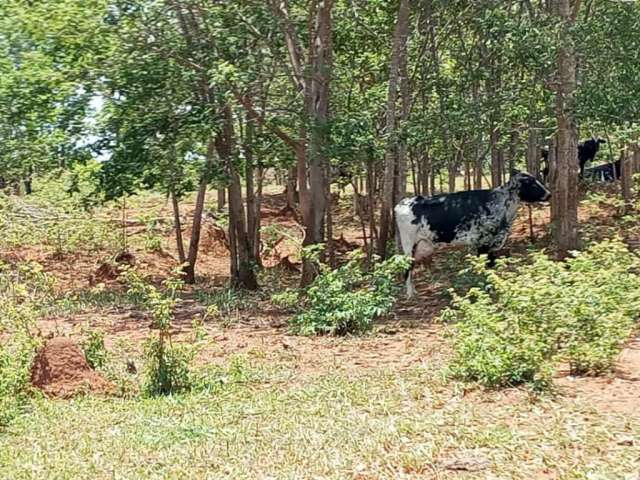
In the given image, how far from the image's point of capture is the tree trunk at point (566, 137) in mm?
9352

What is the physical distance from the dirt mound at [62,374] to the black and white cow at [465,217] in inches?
209

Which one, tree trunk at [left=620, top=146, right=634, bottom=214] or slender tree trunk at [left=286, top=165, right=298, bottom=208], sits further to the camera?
slender tree trunk at [left=286, top=165, right=298, bottom=208]

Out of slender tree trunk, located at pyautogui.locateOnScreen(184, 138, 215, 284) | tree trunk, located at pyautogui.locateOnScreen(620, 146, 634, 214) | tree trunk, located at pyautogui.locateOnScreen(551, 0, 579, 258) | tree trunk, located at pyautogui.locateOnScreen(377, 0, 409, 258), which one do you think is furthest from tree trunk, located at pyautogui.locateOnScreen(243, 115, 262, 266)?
tree trunk, located at pyautogui.locateOnScreen(620, 146, 634, 214)

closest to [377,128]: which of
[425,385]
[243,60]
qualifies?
[243,60]

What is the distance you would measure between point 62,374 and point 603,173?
16.0m

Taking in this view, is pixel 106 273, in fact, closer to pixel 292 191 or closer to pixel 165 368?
pixel 292 191

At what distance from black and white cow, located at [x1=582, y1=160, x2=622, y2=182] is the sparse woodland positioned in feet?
1.30

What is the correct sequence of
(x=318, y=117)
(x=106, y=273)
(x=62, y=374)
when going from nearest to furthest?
(x=62, y=374), (x=318, y=117), (x=106, y=273)

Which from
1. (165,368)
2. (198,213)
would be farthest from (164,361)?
(198,213)

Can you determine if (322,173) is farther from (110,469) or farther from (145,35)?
(110,469)

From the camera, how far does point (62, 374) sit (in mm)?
6488

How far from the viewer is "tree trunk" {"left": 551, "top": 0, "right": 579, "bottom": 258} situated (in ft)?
30.7

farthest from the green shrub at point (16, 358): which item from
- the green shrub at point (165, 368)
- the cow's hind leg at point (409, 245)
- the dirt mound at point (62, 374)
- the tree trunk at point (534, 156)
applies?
the tree trunk at point (534, 156)

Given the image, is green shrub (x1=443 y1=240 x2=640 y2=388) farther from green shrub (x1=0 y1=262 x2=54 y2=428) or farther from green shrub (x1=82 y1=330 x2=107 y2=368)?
green shrub (x1=0 y1=262 x2=54 y2=428)
